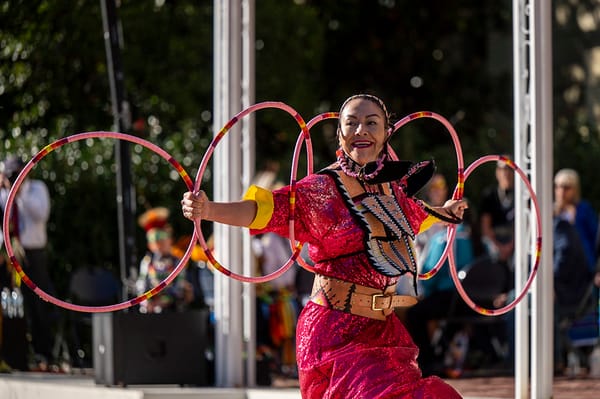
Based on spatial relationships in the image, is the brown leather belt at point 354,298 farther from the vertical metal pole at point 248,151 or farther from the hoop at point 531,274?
the vertical metal pole at point 248,151

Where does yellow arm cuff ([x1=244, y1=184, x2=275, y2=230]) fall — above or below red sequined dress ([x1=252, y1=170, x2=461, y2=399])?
above

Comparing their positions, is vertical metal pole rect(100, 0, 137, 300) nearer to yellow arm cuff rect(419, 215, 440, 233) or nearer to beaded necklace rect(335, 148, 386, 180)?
yellow arm cuff rect(419, 215, 440, 233)

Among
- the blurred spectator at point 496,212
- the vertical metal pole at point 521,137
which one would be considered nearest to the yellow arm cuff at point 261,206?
the vertical metal pole at point 521,137

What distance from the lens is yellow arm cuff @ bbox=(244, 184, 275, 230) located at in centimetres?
589

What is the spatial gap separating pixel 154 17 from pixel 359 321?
39.0 ft

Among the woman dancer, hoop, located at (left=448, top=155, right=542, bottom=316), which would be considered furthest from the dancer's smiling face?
hoop, located at (left=448, top=155, right=542, bottom=316)

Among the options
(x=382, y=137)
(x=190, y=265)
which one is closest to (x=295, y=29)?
(x=190, y=265)

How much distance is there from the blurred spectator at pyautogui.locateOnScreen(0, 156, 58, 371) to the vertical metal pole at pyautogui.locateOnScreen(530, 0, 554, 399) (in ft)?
15.1

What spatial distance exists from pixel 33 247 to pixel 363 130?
6.03 metres

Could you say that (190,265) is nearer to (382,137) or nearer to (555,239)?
(555,239)

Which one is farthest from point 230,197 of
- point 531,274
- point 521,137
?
point 531,274

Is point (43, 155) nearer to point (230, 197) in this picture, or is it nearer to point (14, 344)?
point (230, 197)

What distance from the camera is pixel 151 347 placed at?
9914mm

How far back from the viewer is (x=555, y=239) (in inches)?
437
